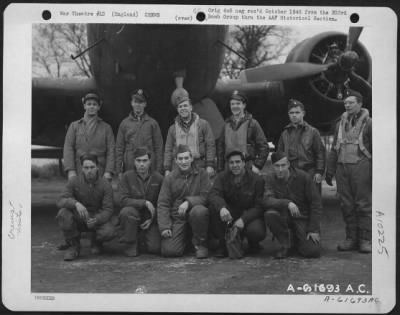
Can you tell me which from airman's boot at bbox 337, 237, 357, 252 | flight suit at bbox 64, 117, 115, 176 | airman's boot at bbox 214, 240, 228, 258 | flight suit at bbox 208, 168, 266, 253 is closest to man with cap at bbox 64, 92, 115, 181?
flight suit at bbox 64, 117, 115, 176

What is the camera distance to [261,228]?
3.86m

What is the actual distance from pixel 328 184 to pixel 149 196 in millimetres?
1362

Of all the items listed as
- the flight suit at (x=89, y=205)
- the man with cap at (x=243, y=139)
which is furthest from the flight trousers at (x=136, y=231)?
the man with cap at (x=243, y=139)

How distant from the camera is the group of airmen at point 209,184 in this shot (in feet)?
12.7

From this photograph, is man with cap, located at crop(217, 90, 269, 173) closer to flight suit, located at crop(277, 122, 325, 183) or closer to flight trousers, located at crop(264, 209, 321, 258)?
flight suit, located at crop(277, 122, 325, 183)

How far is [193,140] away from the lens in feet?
12.9

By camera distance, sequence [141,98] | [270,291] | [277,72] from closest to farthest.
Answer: [270,291]
[141,98]
[277,72]

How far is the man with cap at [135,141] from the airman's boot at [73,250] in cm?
61

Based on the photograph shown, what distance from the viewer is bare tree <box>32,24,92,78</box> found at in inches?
151

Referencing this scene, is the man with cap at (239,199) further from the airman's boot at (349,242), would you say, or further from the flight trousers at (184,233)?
the airman's boot at (349,242)

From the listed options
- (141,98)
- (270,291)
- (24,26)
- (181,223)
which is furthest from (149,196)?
(24,26)

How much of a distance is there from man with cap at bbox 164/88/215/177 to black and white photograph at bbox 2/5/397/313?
0.01m

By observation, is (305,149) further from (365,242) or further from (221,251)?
(221,251)

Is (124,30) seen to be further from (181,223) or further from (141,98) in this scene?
(181,223)
